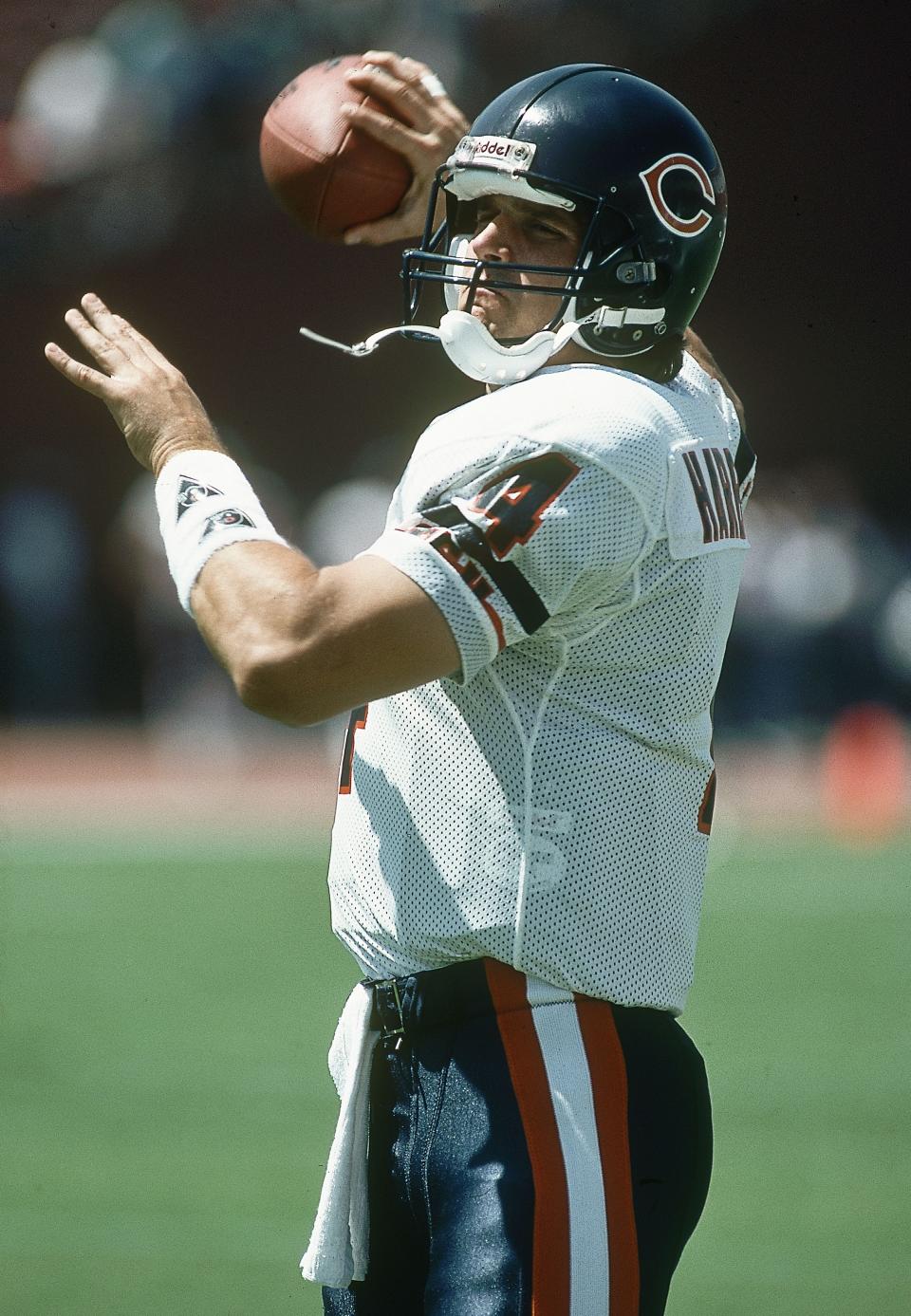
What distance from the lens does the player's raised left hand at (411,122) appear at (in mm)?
2883

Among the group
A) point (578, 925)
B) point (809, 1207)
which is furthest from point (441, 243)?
point (809, 1207)

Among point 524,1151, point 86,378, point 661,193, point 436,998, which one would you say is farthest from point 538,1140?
point 661,193

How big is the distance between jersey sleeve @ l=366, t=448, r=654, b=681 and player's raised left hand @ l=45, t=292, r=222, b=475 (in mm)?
402

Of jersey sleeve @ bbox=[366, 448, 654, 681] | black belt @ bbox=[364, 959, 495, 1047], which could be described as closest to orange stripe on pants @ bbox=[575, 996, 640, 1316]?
black belt @ bbox=[364, 959, 495, 1047]

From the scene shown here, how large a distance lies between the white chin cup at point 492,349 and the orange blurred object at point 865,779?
843 cm

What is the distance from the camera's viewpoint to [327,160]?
9.64ft

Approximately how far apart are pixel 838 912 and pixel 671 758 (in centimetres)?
635

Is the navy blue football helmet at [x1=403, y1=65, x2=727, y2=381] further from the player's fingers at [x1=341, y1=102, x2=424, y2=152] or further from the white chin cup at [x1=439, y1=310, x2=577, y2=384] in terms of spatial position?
the player's fingers at [x1=341, y1=102, x2=424, y2=152]

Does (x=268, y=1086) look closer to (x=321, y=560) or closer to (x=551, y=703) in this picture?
(x=551, y=703)

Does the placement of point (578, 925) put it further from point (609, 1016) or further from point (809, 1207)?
point (809, 1207)

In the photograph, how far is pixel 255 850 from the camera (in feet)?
32.8

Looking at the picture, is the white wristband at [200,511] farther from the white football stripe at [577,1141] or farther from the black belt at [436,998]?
the white football stripe at [577,1141]

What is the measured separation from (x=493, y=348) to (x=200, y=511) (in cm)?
48

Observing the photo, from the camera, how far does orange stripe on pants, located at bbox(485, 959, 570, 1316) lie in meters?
1.97
